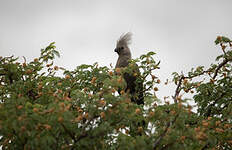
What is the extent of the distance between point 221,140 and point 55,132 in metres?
3.42

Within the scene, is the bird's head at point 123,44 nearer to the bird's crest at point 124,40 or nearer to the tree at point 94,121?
the bird's crest at point 124,40

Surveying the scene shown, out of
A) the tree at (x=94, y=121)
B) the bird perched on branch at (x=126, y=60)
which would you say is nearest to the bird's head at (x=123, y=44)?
the bird perched on branch at (x=126, y=60)

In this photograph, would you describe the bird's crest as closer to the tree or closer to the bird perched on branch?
the bird perched on branch

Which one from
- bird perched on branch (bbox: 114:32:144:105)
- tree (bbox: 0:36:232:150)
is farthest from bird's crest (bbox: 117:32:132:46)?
tree (bbox: 0:36:232:150)

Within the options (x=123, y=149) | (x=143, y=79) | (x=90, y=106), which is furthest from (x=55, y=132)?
(x=143, y=79)

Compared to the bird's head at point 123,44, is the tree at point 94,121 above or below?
below

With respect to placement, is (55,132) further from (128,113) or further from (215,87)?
(215,87)

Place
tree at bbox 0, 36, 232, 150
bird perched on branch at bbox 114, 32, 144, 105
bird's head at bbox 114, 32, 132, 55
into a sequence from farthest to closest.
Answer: bird's head at bbox 114, 32, 132, 55 < bird perched on branch at bbox 114, 32, 144, 105 < tree at bbox 0, 36, 232, 150

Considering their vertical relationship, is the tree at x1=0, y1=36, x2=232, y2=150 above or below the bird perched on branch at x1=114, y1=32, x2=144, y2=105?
below

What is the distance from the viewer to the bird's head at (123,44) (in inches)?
325

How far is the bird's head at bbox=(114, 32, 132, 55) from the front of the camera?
825cm

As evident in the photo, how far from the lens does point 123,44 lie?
27.9 feet

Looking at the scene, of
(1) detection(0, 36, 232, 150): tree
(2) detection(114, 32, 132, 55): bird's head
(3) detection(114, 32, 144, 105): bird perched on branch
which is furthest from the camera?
(2) detection(114, 32, 132, 55): bird's head

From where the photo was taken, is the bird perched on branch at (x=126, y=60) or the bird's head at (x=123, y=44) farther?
the bird's head at (x=123, y=44)
